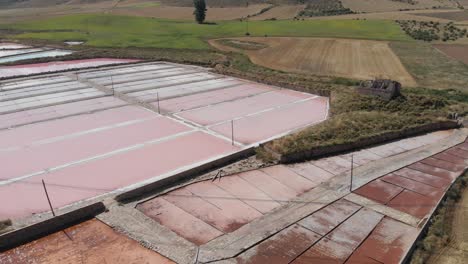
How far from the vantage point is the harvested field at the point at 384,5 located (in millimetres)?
103000

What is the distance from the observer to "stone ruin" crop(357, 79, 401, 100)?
30734 millimetres

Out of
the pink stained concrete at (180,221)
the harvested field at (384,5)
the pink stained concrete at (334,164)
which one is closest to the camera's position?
the pink stained concrete at (180,221)

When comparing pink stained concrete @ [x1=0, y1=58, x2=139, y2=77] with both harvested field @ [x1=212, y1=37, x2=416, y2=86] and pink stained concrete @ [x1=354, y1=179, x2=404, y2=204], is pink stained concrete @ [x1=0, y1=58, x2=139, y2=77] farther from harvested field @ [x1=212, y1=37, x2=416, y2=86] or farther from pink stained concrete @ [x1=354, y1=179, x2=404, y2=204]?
pink stained concrete @ [x1=354, y1=179, x2=404, y2=204]

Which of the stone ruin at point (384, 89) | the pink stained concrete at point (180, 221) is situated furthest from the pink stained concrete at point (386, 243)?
the stone ruin at point (384, 89)

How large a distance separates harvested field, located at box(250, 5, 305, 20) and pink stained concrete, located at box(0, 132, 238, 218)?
243ft

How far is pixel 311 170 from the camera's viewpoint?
20734 mm

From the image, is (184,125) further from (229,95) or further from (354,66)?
(354,66)

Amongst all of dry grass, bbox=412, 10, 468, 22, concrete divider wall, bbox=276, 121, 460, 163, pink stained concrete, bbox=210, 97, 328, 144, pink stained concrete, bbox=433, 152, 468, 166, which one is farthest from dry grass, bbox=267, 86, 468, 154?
dry grass, bbox=412, 10, 468, 22

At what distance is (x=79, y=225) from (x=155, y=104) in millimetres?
17083

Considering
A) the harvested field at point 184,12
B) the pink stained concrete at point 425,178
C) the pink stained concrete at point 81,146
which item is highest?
the harvested field at point 184,12

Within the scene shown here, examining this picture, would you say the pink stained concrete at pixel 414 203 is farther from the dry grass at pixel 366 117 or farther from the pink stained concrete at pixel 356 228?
the dry grass at pixel 366 117

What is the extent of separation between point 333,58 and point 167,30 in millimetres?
34360

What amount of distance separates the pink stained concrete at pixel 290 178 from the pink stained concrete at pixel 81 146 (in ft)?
25.7

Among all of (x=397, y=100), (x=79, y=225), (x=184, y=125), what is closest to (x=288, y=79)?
(x=397, y=100)
